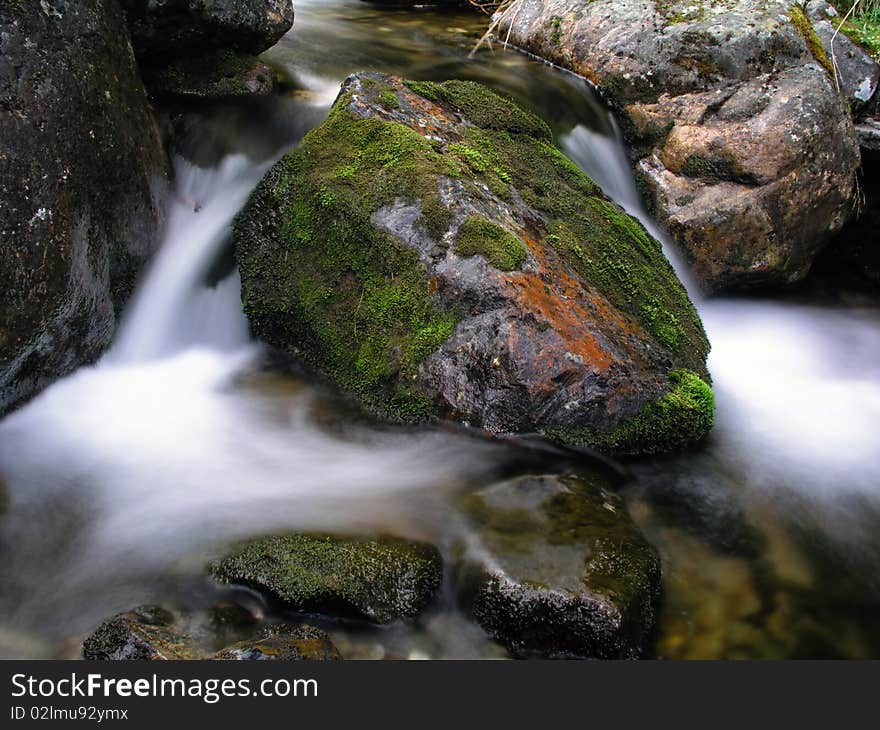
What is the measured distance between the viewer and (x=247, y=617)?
3.44 meters

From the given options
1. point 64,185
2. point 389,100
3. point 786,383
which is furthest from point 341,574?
point 786,383

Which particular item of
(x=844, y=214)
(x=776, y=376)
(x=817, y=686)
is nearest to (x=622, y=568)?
(x=817, y=686)

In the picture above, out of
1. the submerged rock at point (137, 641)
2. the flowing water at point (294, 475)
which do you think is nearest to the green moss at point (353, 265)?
the flowing water at point (294, 475)

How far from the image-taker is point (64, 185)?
4.36 metres

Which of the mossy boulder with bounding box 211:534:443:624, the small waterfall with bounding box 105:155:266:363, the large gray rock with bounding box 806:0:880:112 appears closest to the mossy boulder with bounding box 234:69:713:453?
the small waterfall with bounding box 105:155:266:363

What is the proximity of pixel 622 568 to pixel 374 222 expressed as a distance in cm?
250

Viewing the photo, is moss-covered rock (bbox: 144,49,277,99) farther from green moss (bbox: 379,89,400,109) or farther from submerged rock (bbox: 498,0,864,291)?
submerged rock (bbox: 498,0,864,291)

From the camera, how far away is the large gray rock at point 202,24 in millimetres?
5789

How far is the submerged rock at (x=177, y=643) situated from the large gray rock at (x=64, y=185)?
1789mm

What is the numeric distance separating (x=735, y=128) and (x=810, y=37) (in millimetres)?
1412

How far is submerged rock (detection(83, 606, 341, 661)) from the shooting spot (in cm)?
293

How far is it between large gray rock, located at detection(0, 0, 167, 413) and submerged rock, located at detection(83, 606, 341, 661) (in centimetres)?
179

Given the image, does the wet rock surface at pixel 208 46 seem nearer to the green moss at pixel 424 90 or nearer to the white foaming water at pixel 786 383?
the green moss at pixel 424 90

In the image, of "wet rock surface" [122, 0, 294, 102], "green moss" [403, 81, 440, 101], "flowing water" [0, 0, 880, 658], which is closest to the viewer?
"flowing water" [0, 0, 880, 658]
